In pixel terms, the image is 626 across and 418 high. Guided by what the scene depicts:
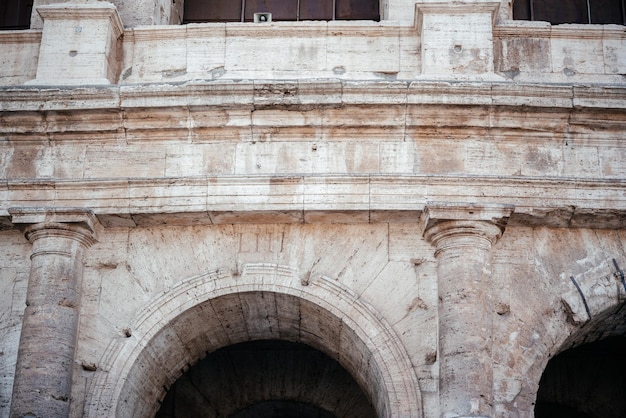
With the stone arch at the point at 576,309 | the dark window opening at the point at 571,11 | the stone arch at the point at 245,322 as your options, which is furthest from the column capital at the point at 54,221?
the dark window opening at the point at 571,11

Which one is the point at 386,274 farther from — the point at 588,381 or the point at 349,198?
the point at 588,381

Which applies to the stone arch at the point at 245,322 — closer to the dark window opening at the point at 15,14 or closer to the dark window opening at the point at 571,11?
the dark window opening at the point at 15,14

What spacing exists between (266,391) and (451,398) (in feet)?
12.7

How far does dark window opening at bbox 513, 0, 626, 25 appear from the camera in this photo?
41.0 ft

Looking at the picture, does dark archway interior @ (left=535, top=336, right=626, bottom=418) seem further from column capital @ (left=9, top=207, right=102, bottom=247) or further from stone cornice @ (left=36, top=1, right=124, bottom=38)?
stone cornice @ (left=36, top=1, right=124, bottom=38)

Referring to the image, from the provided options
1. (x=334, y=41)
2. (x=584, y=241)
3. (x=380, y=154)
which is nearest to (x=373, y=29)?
(x=334, y=41)

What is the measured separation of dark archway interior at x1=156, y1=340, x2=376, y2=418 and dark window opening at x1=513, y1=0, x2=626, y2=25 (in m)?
4.29

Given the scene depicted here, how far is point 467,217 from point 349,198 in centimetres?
100

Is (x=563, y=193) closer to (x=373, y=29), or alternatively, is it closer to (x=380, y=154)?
(x=380, y=154)

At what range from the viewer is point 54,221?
10180 millimetres

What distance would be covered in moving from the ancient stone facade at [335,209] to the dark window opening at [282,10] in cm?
151

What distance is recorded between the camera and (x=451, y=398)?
941 cm

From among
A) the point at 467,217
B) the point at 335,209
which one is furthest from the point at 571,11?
the point at 335,209

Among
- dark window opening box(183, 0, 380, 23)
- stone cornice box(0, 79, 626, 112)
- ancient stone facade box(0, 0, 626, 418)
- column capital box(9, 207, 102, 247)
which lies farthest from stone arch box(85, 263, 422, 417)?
dark window opening box(183, 0, 380, 23)
